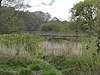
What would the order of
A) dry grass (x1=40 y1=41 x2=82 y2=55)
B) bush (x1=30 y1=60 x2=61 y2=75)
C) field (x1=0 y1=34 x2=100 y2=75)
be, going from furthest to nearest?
dry grass (x1=40 y1=41 x2=82 y2=55) < field (x1=0 y1=34 x2=100 y2=75) < bush (x1=30 y1=60 x2=61 y2=75)

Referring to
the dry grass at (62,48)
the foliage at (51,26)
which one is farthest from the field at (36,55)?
the foliage at (51,26)

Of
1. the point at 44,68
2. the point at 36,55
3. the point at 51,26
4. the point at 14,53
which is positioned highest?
the point at 51,26

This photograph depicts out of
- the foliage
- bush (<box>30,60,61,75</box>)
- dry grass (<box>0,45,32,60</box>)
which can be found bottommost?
bush (<box>30,60,61,75</box>)

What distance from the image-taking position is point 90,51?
6.06m

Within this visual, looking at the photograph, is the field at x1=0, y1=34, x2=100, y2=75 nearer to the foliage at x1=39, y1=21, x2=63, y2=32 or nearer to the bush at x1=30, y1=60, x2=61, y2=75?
the bush at x1=30, y1=60, x2=61, y2=75

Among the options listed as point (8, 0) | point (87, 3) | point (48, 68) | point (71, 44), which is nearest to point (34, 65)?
point (48, 68)

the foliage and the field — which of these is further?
the foliage

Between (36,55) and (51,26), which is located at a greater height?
(51,26)

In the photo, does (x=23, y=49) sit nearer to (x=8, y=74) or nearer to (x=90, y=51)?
(x=8, y=74)

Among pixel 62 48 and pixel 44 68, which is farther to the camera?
pixel 62 48

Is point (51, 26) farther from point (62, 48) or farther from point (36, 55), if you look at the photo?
point (36, 55)

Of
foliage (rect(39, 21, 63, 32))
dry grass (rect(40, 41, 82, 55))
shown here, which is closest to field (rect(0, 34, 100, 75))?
dry grass (rect(40, 41, 82, 55))

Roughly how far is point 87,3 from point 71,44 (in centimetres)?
2367

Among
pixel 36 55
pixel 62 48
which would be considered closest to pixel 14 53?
pixel 36 55
